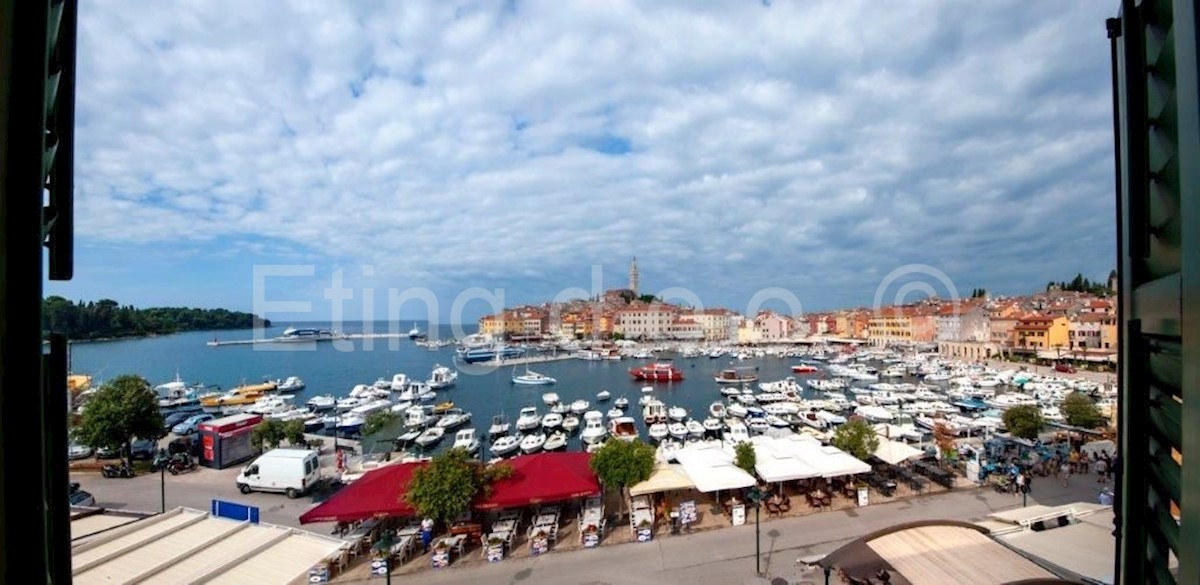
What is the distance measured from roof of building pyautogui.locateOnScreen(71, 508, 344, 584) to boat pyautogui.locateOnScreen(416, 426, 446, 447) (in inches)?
604

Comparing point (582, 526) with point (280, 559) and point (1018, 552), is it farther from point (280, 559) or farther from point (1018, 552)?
point (1018, 552)

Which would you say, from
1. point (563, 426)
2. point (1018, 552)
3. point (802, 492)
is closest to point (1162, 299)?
point (1018, 552)

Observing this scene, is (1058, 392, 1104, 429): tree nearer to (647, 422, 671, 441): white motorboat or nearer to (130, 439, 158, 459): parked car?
(647, 422, 671, 441): white motorboat

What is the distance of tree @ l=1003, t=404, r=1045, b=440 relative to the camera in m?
15.2

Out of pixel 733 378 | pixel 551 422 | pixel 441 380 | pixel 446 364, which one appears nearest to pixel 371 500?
pixel 551 422

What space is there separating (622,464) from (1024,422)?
42.9 ft

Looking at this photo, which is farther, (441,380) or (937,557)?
(441,380)

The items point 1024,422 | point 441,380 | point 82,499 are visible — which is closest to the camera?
point 82,499

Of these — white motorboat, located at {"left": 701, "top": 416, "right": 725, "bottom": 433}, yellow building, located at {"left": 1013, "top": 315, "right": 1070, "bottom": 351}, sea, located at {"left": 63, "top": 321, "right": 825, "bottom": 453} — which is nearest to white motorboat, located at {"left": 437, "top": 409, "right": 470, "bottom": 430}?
sea, located at {"left": 63, "top": 321, "right": 825, "bottom": 453}

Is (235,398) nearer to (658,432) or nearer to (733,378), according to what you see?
(658,432)

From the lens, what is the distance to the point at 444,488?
9109mm

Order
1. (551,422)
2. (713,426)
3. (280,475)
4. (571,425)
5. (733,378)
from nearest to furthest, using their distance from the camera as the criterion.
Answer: (280,475), (713,426), (571,425), (551,422), (733,378)

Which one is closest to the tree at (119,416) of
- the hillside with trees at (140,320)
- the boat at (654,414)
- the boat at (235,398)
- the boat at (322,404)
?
the boat at (322,404)

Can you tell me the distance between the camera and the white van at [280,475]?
13031 mm
